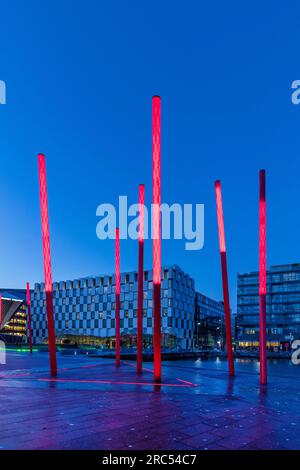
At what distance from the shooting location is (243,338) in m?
124

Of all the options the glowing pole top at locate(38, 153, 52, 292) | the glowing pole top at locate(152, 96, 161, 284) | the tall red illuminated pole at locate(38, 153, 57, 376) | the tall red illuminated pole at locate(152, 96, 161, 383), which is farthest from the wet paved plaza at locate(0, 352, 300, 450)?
the glowing pole top at locate(38, 153, 52, 292)

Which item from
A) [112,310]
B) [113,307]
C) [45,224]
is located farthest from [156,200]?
[112,310]

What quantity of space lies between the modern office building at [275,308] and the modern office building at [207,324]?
12.4m

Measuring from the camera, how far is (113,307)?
106 m

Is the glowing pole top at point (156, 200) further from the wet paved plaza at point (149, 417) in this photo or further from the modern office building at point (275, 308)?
the modern office building at point (275, 308)

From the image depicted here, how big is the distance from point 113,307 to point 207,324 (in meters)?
53.7

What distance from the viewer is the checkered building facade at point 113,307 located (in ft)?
319

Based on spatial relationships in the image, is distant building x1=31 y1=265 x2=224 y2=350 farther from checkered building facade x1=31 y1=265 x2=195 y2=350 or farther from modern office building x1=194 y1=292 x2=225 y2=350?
modern office building x1=194 y1=292 x2=225 y2=350

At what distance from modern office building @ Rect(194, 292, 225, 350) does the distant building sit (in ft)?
81.8

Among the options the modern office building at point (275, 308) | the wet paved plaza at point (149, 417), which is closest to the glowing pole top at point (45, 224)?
the wet paved plaza at point (149, 417)

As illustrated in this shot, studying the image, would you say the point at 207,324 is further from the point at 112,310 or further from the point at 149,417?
the point at 149,417

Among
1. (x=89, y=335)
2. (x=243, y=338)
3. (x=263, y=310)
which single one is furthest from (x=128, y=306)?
(x=263, y=310)
